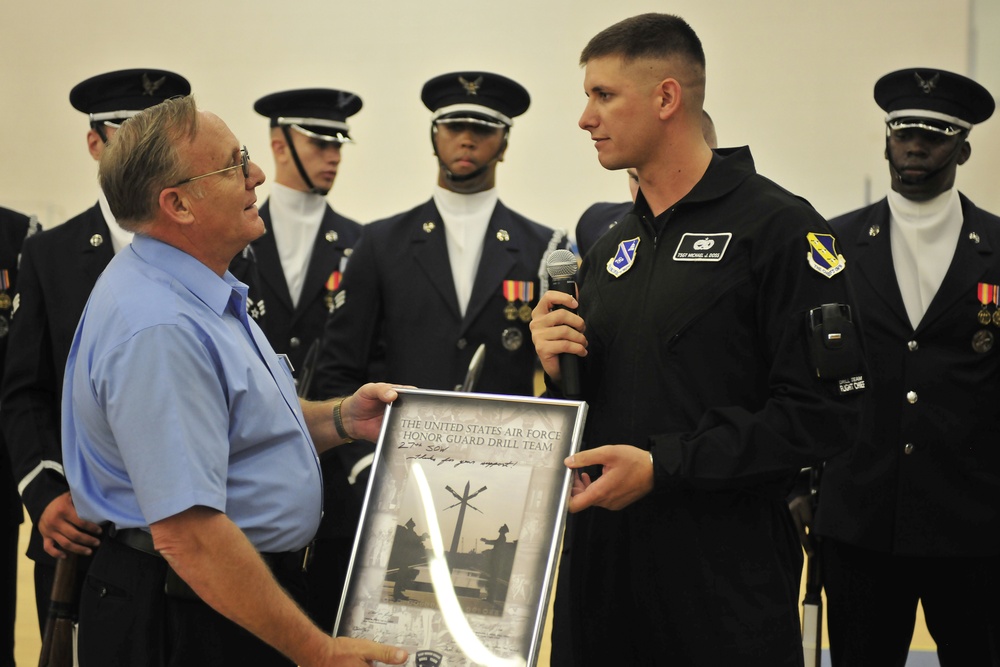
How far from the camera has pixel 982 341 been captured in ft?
8.38

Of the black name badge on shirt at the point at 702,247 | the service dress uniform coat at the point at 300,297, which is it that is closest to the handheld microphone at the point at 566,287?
the black name badge on shirt at the point at 702,247

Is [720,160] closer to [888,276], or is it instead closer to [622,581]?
[622,581]

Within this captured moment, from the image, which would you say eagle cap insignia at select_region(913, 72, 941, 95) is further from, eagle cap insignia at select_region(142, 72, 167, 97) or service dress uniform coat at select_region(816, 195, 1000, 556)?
eagle cap insignia at select_region(142, 72, 167, 97)

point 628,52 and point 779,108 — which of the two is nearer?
point 628,52

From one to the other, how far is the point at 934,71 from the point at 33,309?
2.37 m

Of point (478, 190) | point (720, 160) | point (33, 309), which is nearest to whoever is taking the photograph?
point (720, 160)

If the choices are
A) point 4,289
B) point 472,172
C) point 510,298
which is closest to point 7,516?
point 4,289

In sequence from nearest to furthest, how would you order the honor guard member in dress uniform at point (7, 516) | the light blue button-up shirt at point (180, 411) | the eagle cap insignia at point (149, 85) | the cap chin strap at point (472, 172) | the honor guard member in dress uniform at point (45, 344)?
the light blue button-up shirt at point (180, 411), the honor guard member in dress uniform at point (45, 344), the eagle cap insignia at point (149, 85), the honor guard member in dress uniform at point (7, 516), the cap chin strap at point (472, 172)

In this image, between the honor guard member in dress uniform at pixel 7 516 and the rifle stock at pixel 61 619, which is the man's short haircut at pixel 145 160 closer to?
the rifle stock at pixel 61 619

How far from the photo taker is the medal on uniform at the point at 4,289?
9.45 feet

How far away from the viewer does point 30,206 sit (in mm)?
6520

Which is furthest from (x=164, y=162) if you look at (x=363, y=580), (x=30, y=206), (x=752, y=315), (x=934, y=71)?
(x=30, y=206)

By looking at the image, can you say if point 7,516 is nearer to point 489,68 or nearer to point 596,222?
point 596,222

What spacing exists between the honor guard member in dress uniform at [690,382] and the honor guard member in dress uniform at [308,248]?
112 cm
